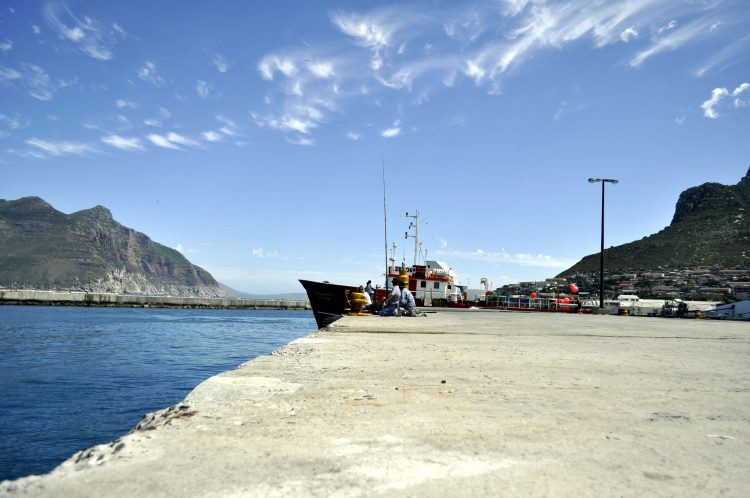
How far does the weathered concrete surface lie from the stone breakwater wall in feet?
227

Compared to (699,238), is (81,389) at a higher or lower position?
lower

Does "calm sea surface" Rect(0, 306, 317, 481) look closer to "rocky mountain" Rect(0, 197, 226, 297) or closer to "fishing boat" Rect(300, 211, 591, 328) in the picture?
"fishing boat" Rect(300, 211, 591, 328)

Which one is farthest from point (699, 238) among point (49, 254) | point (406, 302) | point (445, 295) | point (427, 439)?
point (49, 254)

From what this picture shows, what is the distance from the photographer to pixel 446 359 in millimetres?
5801

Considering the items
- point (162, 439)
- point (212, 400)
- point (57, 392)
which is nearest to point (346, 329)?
point (57, 392)

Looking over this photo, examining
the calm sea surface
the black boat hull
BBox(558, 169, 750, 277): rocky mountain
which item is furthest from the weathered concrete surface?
BBox(558, 169, 750, 277): rocky mountain

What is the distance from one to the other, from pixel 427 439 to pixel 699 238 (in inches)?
2818

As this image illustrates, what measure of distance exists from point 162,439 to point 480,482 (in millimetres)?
1427

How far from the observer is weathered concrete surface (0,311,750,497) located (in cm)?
181

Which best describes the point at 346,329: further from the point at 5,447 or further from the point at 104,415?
the point at 5,447

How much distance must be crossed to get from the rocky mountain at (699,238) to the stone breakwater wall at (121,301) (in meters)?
47.6

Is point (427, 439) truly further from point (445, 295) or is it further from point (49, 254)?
point (49, 254)

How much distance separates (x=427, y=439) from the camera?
240 centimetres

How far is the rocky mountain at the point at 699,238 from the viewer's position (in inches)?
2197
